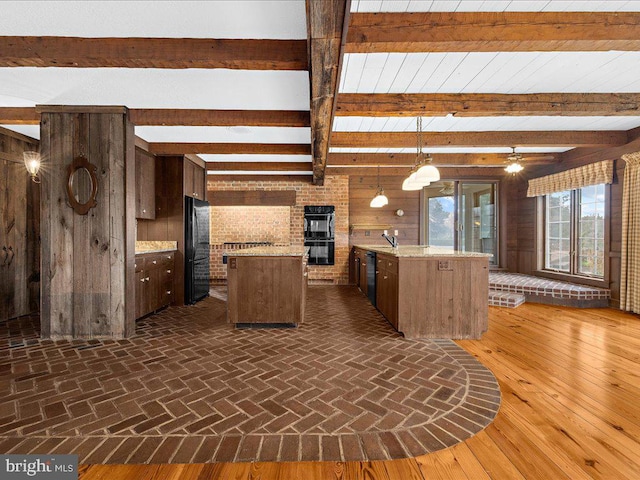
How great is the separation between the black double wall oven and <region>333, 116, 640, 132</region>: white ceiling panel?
2.70 m

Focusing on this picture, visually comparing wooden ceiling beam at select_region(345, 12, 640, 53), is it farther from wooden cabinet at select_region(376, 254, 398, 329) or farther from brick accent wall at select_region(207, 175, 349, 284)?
brick accent wall at select_region(207, 175, 349, 284)

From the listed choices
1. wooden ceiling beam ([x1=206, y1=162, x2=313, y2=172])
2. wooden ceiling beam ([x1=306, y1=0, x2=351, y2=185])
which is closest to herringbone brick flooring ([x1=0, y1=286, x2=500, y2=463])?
wooden ceiling beam ([x1=306, y1=0, x2=351, y2=185])

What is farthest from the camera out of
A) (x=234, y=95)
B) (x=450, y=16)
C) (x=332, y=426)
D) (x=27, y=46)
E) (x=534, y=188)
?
(x=534, y=188)

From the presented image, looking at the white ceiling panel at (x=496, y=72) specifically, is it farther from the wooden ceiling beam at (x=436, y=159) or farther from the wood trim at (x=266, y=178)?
the wood trim at (x=266, y=178)

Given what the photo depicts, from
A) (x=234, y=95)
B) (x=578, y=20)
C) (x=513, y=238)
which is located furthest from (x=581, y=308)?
(x=234, y=95)

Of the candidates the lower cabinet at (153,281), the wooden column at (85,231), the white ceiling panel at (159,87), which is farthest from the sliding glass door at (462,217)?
the wooden column at (85,231)

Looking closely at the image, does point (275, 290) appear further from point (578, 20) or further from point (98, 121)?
point (578, 20)

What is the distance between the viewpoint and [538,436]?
5.61 ft

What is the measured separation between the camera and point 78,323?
3.27m

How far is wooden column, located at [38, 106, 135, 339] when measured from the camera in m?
3.25

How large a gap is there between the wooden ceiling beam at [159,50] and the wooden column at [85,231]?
1044mm

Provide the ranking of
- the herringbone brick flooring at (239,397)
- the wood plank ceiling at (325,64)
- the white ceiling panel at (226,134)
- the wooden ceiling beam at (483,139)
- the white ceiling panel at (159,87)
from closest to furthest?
the herringbone brick flooring at (239,397), the wood plank ceiling at (325,64), the white ceiling panel at (159,87), the white ceiling panel at (226,134), the wooden ceiling beam at (483,139)

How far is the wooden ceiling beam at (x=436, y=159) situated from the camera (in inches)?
225

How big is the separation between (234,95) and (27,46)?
1579 millimetres
